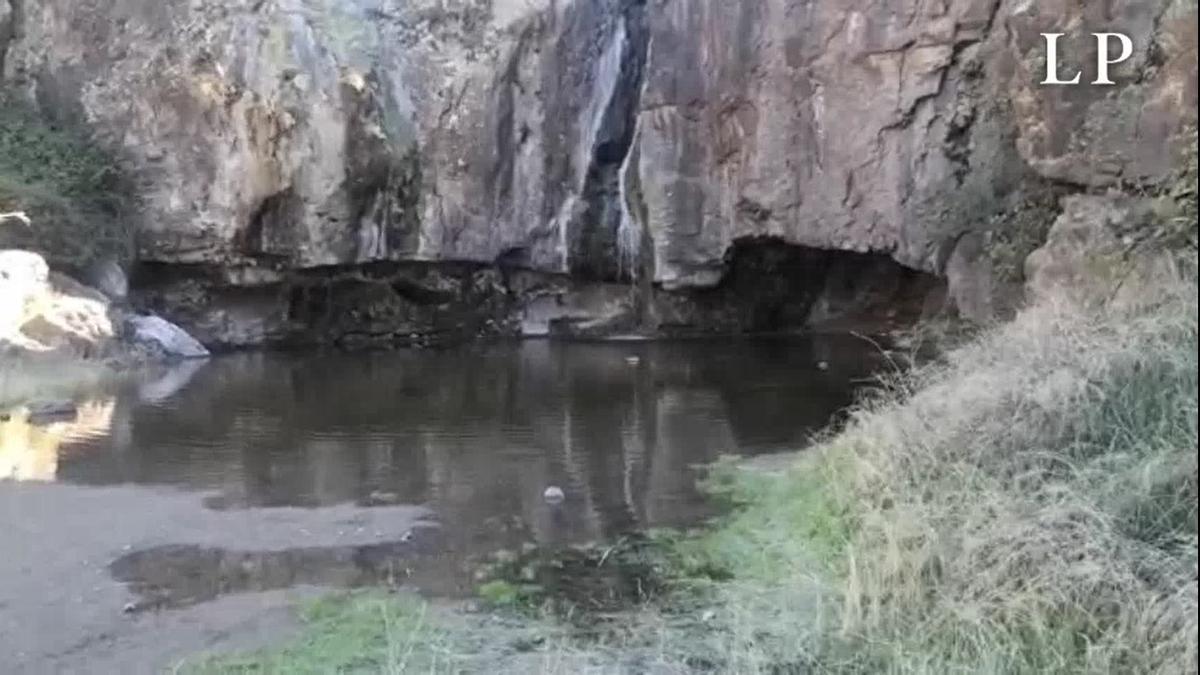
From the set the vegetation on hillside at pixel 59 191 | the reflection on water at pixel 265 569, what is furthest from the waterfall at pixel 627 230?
the reflection on water at pixel 265 569

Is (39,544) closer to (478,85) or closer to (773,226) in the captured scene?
(773,226)

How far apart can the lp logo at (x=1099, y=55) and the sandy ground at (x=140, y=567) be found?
6123mm

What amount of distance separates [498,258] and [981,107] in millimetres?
8207

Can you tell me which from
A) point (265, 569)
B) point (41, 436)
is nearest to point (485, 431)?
point (41, 436)

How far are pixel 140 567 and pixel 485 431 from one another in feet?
15.7

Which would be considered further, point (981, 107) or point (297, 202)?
point (297, 202)

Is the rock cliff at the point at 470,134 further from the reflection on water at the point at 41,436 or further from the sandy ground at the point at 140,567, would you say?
the sandy ground at the point at 140,567

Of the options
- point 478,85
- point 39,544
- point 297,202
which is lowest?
point 39,544

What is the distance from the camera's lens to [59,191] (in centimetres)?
1798

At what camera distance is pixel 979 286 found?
1330 centimetres

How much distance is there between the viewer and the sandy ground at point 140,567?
5832mm

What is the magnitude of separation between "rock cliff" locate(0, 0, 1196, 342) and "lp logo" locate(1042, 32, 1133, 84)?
14.8 ft

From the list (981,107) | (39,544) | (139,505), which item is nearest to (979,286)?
(981,107)

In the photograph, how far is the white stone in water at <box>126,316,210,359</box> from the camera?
1762cm
